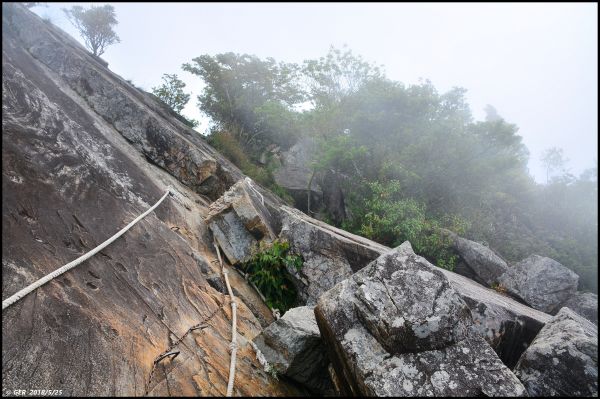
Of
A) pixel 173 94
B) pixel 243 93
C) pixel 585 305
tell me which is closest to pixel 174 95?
pixel 173 94

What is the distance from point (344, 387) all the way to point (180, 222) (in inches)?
180

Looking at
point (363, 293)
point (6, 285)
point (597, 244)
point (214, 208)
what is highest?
point (597, 244)

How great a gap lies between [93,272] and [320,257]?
4286mm

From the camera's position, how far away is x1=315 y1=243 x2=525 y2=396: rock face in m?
3.20

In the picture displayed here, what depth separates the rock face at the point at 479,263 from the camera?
11.0 meters

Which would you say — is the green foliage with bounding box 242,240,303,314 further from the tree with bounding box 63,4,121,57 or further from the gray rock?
the tree with bounding box 63,4,121,57

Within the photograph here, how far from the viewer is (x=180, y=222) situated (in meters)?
6.64

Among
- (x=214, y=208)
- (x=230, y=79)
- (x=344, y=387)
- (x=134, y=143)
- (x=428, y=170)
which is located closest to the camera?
(x=344, y=387)

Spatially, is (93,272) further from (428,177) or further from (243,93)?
(243,93)

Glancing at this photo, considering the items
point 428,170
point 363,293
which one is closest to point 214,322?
point 363,293

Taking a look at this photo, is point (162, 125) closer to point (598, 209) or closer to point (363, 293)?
point (363, 293)

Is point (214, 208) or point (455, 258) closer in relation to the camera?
point (214, 208)

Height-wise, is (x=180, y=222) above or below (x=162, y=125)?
below

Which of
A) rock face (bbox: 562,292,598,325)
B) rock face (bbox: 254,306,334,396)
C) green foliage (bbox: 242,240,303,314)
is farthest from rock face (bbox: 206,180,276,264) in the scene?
rock face (bbox: 562,292,598,325)
